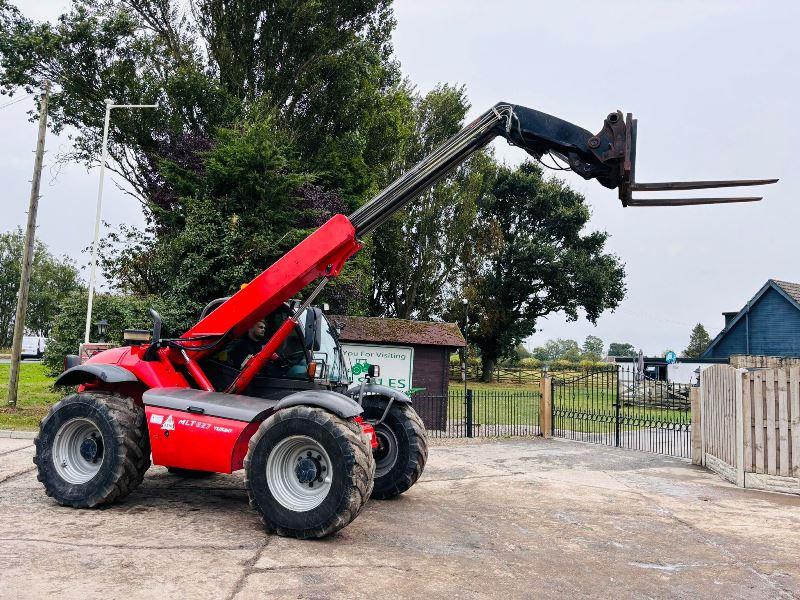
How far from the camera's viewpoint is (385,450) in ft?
28.8

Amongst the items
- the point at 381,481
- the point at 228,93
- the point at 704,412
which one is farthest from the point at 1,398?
the point at 704,412

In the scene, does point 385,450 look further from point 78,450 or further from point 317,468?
point 78,450

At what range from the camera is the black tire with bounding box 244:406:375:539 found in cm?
620

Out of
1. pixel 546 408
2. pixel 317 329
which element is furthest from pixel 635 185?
pixel 546 408

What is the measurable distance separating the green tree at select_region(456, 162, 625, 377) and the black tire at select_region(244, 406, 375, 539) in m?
38.4

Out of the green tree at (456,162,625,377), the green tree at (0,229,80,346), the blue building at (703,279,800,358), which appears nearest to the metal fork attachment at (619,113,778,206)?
the blue building at (703,279,800,358)

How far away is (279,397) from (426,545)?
253cm

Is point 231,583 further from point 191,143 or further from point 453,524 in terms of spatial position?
point 191,143

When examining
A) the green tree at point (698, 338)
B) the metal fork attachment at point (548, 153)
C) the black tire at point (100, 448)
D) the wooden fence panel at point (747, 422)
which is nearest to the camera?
the metal fork attachment at point (548, 153)

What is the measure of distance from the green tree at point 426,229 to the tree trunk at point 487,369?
7492mm

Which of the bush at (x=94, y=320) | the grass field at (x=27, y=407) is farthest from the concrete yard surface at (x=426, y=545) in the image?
the bush at (x=94, y=320)

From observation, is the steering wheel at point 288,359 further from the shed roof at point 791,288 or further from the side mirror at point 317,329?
the shed roof at point 791,288

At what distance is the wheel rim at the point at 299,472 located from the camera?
6.42m

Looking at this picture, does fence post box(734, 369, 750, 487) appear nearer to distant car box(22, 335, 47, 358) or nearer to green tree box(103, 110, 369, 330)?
green tree box(103, 110, 369, 330)
